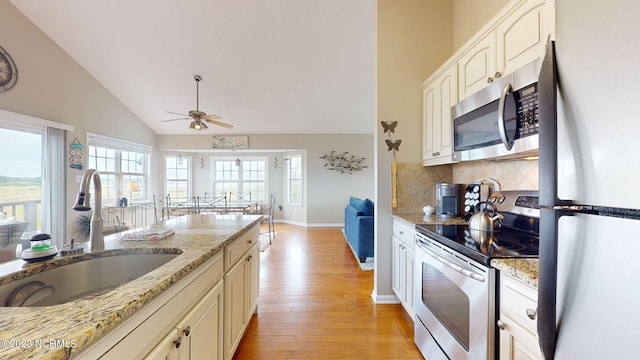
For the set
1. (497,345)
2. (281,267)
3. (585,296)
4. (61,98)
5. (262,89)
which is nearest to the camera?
(585,296)

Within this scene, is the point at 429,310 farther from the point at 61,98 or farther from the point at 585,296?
the point at 61,98

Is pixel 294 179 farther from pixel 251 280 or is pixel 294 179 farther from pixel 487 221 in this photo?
pixel 487 221

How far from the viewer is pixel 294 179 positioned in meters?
7.10

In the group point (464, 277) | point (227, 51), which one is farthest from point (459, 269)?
point (227, 51)

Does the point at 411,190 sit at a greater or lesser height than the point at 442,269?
greater

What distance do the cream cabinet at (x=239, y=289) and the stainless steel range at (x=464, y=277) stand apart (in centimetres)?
127

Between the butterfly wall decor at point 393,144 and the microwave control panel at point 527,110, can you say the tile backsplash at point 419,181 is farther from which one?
the microwave control panel at point 527,110

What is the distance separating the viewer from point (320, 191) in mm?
6625

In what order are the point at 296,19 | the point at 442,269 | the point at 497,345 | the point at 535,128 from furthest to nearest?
the point at 296,19
the point at 442,269
the point at 535,128
the point at 497,345

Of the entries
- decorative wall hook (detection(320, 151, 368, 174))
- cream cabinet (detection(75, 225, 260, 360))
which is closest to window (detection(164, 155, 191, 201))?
decorative wall hook (detection(320, 151, 368, 174))

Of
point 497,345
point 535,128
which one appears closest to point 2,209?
point 497,345

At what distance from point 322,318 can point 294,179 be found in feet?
16.5

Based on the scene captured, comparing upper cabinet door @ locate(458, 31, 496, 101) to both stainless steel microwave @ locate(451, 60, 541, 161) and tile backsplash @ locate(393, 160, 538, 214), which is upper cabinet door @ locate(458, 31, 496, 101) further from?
tile backsplash @ locate(393, 160, 538, 214)

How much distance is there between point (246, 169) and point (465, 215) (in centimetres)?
628
